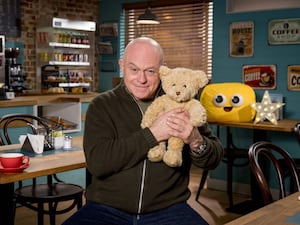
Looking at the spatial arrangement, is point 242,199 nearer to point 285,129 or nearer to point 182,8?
point 285,129

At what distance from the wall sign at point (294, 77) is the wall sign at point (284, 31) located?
252mm

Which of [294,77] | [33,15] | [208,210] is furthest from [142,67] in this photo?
[33,15]

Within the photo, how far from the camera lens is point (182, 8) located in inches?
266

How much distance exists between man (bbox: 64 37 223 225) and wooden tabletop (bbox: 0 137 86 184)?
354mm

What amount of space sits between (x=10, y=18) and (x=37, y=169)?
14.9 feet

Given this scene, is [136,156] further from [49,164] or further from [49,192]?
[49,192]

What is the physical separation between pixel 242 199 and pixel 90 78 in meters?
3.29

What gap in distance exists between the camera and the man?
6.47 ft

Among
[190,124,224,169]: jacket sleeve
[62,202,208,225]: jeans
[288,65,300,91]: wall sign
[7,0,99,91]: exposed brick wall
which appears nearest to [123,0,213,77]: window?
[7,0,99,91]: exposed brick wall

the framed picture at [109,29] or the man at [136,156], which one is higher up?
the framed picture at [109,29]

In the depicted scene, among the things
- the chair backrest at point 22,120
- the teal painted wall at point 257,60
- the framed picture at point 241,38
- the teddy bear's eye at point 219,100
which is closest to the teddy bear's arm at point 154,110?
the chair backrest at point 22,120

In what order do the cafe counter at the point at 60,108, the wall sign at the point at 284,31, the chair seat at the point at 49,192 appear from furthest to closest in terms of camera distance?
the wall sign at the point at 284,31
the cafe counter at the point at 60,108
the chair seat at the point at 49,192

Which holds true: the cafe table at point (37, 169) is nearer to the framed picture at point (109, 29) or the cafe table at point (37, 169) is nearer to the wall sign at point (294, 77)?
the wall sign at point (294, 77)

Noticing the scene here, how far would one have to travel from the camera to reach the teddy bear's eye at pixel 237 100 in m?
4.60
